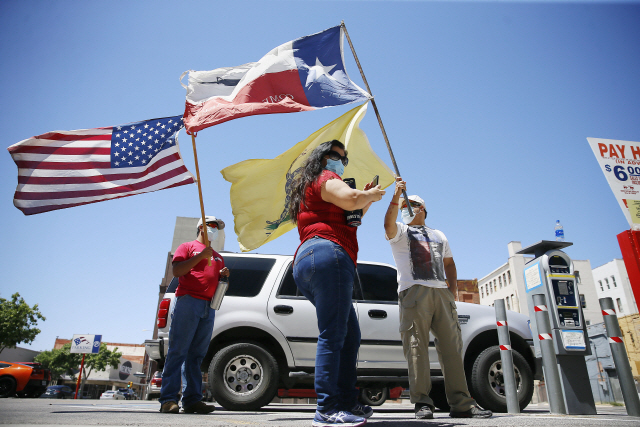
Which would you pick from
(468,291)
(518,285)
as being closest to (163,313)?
(518,285)

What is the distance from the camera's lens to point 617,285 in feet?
169

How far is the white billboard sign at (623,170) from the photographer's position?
9.23 metres

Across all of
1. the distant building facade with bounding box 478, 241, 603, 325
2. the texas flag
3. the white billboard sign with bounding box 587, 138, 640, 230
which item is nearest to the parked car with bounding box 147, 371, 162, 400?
the texas flag

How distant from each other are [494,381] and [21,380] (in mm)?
17123

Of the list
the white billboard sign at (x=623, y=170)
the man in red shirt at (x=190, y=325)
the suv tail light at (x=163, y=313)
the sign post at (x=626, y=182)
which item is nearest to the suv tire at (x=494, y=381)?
the man in red shirt at (x=190, y=325)

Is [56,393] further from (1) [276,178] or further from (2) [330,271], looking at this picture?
(2) [330,271]

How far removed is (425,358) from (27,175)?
5258 mm

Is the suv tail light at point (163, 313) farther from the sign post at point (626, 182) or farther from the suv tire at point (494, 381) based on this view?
the sign post at point (626, 182)

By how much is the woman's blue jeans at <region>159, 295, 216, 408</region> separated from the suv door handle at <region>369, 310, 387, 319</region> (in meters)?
2.18

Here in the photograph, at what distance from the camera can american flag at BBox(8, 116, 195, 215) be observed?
17.3ft

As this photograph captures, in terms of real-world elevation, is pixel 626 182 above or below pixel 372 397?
above

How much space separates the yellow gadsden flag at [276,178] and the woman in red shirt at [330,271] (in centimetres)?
128

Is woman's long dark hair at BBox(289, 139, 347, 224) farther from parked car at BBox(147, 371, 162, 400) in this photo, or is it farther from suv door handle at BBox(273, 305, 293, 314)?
parked car at BBox(147, 371, 162, 400)

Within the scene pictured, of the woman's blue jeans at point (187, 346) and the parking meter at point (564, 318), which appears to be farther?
the parking meter at point (564, 318)
